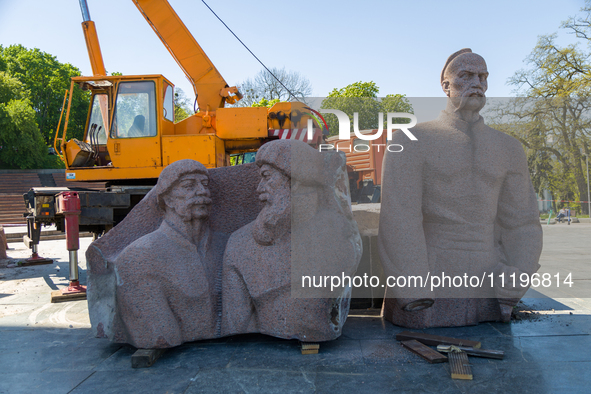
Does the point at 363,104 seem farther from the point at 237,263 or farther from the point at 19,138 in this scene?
the point at 237,263

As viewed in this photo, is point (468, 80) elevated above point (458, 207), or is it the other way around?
point (468, 80)

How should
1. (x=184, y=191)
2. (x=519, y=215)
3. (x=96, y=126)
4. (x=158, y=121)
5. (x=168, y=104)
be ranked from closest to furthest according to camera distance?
1. (x=184, y=191)
2. (x=519, y=215)
3. (x=158, y=121)
4. (x=168, y=104)
5. (x=96, y=126)

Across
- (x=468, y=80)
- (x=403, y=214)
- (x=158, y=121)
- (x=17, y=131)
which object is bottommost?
(x=403, y=214)

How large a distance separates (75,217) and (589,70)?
22.0 m

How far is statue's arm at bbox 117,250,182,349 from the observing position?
2.99 m

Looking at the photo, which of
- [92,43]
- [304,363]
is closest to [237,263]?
[304,363]

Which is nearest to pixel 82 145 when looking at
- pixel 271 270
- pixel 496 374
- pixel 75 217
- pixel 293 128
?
pixel 75 217

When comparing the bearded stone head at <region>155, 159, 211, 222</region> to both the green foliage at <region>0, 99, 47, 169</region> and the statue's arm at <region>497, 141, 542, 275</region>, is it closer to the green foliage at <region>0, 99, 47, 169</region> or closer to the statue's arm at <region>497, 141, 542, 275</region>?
the statue's arm at <region>497, 141, 542, 275</region>

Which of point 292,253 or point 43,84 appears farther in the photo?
point 43,84

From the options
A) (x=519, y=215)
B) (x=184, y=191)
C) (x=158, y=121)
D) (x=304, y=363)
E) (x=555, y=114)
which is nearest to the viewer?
(x=304, y=363)

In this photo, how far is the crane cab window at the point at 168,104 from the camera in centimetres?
632

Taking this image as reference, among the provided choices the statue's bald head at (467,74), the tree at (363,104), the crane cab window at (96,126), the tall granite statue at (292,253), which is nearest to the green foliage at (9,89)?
the tree at (363,104)

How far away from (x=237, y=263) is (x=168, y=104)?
4.04m

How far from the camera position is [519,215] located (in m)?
3.63
